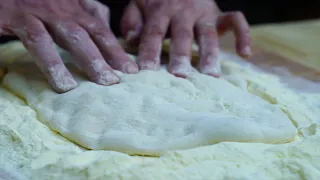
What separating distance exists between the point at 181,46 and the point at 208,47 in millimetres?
94

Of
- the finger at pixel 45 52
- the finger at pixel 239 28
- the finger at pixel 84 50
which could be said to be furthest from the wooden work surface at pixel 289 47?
the finger at pixel 45 52

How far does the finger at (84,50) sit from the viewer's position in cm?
117

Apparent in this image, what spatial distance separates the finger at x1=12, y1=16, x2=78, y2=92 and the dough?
0.03m

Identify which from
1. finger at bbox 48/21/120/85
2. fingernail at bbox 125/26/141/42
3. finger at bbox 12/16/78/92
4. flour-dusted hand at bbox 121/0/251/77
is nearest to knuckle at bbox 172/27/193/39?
flour-dusted hand at bbox 121/0/251/77

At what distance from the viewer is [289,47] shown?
185cm

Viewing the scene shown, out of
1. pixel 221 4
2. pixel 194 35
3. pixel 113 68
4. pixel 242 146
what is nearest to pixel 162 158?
pixel 242 146

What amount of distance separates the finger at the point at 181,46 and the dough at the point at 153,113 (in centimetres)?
8

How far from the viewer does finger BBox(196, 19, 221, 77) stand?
1332 mm

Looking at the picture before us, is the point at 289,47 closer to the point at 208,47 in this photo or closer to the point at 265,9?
the point at 208,47

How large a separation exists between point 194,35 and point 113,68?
366mm

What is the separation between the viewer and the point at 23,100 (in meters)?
1.17

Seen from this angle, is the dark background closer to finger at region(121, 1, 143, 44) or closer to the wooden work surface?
the wooden work surface

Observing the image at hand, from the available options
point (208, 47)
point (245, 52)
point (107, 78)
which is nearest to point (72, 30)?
point (107, 78)

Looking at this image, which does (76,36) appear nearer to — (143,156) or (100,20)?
(100,20)
